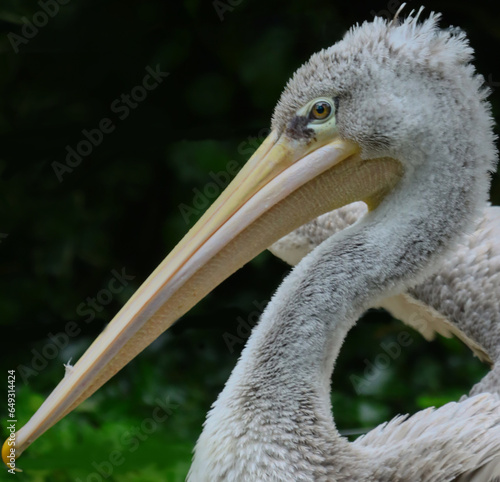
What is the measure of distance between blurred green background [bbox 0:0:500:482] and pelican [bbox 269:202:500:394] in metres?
0.77

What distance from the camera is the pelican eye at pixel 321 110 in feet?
5.32

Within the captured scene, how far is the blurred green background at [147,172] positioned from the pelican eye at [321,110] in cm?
145

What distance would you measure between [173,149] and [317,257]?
66.6 inches

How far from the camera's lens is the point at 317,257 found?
163cm

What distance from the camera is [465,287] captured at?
2.18 m

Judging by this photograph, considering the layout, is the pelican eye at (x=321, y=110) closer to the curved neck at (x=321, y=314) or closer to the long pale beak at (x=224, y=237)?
the long pale beak at (x=224, y=237)

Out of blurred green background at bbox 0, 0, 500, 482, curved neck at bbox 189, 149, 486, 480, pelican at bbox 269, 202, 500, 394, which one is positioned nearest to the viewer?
curved neck at bbox 189, 149, 486, 480

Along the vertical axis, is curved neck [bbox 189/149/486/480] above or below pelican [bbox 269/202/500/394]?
below

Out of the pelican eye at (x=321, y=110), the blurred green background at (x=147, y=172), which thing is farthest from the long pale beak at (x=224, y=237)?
the blurred green background at (x=147, y=172)

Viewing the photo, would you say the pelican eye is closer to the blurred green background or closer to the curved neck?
the curved neck

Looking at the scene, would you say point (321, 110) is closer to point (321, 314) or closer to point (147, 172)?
point (321, 314)

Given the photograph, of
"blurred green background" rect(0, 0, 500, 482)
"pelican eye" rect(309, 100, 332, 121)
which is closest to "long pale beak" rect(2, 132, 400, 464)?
"pelican eye" rect(309, 100, 332, 121)

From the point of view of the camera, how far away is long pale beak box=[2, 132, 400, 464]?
164cm

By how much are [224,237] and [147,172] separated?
168cm
